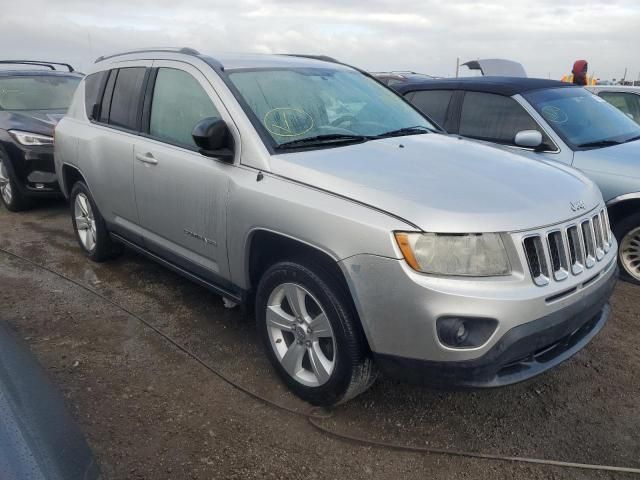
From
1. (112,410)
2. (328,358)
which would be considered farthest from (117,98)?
(328,358)

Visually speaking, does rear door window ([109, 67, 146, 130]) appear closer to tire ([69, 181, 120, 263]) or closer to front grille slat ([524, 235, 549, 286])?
tire ([69, 181, 120, 263])

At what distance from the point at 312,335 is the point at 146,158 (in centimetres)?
176

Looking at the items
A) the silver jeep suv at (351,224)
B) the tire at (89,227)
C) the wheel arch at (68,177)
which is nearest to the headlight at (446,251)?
the silver jeep suv at (351,224)

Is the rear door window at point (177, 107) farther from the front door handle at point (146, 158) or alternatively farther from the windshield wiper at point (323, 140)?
the windshield wiper at point (323, 140)

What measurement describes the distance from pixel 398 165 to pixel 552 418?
1515mm

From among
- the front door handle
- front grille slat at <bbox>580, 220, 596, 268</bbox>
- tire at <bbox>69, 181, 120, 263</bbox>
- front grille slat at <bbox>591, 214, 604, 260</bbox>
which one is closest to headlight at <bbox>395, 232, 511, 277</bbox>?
front grille slat at <bbox>580, 220, 596, 268</bbox>

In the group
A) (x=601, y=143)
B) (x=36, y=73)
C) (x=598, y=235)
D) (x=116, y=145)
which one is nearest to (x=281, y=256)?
(x=598, y=235)

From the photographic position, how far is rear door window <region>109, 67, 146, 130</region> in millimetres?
3879

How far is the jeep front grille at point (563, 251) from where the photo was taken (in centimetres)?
229

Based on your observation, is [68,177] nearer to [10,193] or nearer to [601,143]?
[10,193]

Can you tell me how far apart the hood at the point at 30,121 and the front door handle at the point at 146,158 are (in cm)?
346

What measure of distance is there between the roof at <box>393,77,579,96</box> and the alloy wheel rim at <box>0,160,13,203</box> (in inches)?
200

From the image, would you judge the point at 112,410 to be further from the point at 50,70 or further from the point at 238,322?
the point at 50,70

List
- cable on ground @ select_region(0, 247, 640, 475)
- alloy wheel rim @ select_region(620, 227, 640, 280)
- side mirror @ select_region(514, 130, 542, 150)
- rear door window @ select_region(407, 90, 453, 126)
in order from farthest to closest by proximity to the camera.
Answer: rear door window @ select_region(407, 90, 453, 126)
alloy wheel rim @ select_region(620, 227, 640, 280)
side mirror @ select_region(514, 130, 542, 150)
cable on ground @ select_region(0, 247, 640, 475)
